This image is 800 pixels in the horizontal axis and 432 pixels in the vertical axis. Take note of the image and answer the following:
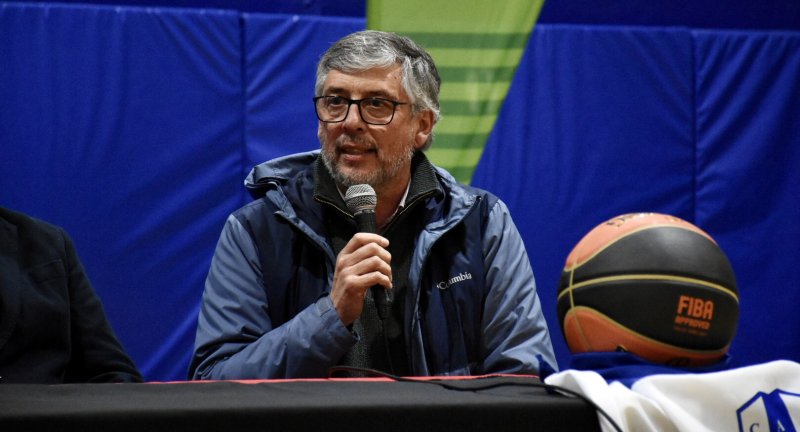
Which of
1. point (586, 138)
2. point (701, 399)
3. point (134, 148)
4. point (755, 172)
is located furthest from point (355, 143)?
point (755, 172)

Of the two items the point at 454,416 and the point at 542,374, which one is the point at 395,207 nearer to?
the point at 542,374

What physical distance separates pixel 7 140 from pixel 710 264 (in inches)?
125

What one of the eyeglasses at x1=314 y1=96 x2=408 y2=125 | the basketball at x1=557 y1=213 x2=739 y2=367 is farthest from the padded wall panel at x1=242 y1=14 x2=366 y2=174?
the basketball at x1=557 y1=213 x2=739 y2=367

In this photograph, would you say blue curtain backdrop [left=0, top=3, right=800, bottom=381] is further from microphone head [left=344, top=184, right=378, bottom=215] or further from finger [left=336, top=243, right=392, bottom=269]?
finger [left=336, top=243, right=392, bottom=269]

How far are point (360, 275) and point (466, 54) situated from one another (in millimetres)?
1503

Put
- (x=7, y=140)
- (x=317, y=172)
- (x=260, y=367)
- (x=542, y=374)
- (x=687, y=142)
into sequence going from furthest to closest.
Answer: (x=687, y=142), (x=7, y=140), (x=317, y=172), (x=260, y=367), (x=542, y=374)

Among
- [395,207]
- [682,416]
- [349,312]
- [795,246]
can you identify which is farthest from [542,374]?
[795,246]

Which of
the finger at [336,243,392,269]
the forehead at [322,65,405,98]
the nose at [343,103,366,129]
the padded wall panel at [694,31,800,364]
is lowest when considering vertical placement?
the padded wall panel at [694,31,800,364]

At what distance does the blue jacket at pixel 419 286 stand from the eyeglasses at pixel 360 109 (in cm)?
16

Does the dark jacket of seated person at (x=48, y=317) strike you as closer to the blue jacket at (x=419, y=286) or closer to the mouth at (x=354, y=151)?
the blue jacket at (x=419, y=286)

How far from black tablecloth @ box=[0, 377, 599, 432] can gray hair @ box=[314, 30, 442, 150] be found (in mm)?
1175

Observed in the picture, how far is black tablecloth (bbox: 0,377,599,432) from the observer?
1.09 meters

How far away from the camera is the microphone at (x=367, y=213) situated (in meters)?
1.97

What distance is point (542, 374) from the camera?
1.35 m
